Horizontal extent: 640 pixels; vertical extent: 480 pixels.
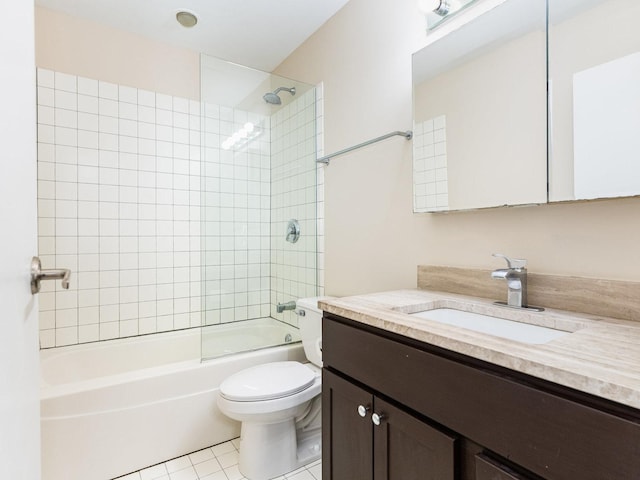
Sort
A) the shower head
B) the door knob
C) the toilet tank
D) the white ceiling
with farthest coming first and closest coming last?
1. the shower head
2. the white ceiling
3. the toilet tank
4. the door knob

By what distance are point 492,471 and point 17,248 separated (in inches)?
39.5

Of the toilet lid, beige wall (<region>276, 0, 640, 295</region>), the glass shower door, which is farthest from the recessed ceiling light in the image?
the toilet lid

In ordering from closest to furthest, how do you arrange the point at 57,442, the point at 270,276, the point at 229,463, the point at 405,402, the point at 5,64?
the point at 5,64
the point at 405,402
the point at 57,442
the point at 229,463
the point at 270,276

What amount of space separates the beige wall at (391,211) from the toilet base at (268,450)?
79 cm

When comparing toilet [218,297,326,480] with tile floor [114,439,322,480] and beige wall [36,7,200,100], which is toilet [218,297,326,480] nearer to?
tile floor [114,439,322,480]

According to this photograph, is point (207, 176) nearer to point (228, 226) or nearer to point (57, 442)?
point (228, 226)

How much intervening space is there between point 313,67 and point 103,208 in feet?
5.41

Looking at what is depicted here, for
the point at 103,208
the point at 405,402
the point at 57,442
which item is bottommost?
the point at 57,442

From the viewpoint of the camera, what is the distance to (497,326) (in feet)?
3.32

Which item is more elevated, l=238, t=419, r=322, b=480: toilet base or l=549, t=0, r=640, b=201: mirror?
l=549, t=0, r=640, b=201: mirror

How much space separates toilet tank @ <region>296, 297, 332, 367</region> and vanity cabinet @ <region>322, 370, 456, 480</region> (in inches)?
24.4

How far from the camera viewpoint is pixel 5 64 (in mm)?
587

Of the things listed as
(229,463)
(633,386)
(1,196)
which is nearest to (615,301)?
(633,386)

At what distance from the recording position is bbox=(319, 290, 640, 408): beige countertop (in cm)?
52
